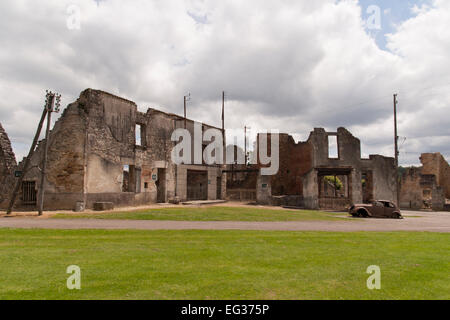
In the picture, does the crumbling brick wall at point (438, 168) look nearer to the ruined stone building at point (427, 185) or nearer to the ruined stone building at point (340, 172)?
the ruined stone building at point (427, 185)

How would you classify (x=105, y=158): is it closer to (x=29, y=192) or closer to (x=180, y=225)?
(x=29, y=192)

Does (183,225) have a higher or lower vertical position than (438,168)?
lower

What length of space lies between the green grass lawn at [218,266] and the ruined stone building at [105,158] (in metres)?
10.3

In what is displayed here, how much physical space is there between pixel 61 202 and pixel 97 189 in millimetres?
2274

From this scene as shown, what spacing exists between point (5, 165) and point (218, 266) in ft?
67.4

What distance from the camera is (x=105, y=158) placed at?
21.4 metres

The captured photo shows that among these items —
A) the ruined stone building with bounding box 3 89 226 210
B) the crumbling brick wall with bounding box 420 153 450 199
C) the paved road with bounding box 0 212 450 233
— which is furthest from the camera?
the crumbling brick wall with bounding box 420 153 450 199

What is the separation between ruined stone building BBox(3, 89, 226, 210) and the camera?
1948cm

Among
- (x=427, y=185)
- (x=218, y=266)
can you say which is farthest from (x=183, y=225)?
(x=427, y=185)

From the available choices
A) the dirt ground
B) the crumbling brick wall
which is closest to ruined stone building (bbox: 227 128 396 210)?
the crumbling brick wall

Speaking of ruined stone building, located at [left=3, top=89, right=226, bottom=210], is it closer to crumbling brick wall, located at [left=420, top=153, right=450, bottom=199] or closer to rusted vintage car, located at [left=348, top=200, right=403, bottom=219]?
rusted vintage car, located at [left=348, top=200, right=403, bottom=219]

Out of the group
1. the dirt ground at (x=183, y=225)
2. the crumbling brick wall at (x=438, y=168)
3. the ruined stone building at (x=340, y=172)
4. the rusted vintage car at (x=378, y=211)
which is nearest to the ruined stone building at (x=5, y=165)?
the dirt ground at (x=183, y=225)

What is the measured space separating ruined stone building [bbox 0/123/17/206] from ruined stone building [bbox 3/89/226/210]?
916mm
